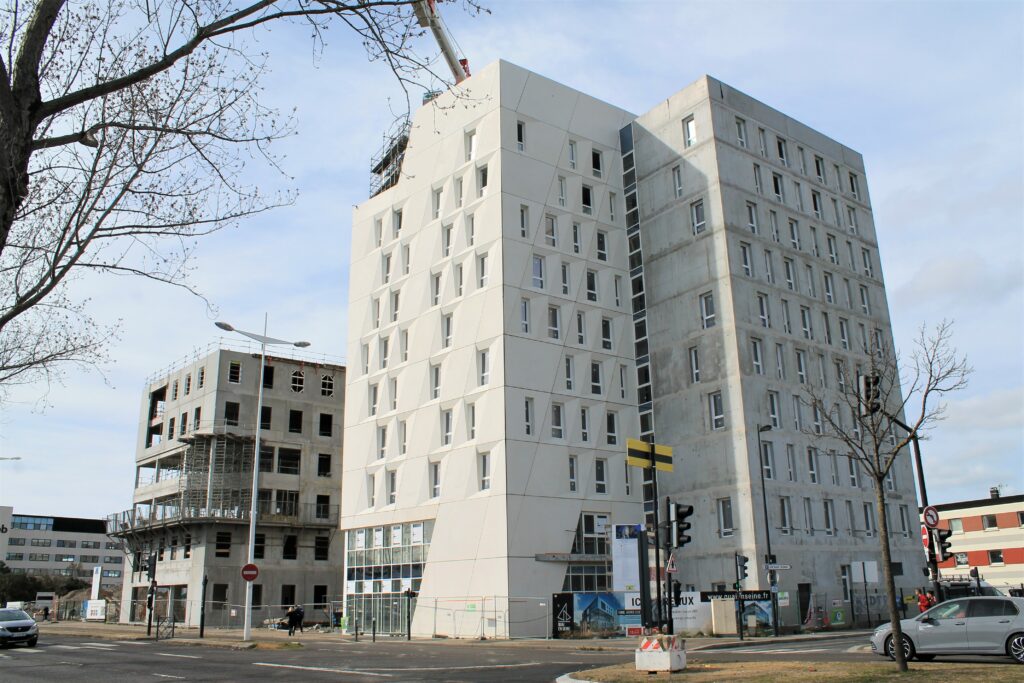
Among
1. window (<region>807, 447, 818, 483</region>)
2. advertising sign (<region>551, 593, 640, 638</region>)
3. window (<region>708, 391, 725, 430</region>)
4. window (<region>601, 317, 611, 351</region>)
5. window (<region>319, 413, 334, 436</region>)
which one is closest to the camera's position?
advertising sign (<region>551, 593, 640, 638</region>)

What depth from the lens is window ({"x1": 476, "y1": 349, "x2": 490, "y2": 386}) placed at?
45438 mm

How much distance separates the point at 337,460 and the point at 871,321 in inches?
1620

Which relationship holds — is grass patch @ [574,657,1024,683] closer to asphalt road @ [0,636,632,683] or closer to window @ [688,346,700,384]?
asphalt road @ [0,636,632,683]

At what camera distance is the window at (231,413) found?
63750 mm

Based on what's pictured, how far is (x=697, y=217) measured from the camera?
4916cm

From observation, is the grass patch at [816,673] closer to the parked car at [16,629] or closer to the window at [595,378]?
the parked car at [16,629]

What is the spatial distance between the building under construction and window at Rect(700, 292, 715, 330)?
1236 inches

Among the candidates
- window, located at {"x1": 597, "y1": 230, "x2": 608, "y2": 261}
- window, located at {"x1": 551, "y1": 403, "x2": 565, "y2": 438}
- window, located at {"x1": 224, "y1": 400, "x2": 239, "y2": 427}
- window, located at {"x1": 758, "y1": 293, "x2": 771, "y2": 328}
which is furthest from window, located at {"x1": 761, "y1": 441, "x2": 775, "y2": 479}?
window, located at {"x1": 224, "y1": 400, "x2": 239, "y2": 427}

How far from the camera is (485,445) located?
1724 inches

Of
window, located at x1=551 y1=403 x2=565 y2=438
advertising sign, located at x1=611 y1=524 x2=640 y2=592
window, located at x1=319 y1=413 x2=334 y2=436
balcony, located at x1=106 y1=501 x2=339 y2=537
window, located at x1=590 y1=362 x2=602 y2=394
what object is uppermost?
window, located at x1=319 y1=413 x2=334 y2=436

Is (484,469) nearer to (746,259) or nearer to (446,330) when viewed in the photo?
(446,330)

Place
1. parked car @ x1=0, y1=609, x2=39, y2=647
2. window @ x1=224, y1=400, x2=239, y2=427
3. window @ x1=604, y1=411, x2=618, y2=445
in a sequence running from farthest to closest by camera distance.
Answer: window @ x1=224, y1=400, x2=239, y2=427 < window @ x1=604, y1=411, x2=618, y2=445 < parked car @ x1=0, y1=609, x2=39, y2=647

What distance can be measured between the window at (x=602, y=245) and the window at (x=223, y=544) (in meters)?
32.8

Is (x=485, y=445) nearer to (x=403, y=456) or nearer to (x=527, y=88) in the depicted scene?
(x=403, y=456)
